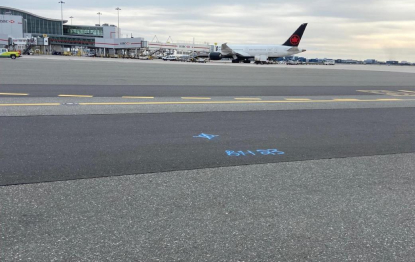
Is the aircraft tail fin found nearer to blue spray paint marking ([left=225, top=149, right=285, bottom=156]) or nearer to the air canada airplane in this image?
the air canada airplane

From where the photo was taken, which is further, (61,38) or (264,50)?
(61,38)

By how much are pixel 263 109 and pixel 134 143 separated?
5.27 metres

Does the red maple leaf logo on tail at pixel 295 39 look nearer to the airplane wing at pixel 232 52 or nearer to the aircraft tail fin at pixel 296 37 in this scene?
the aircraft tail fin at pixel 296 37

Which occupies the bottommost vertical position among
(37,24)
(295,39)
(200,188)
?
(200,188)

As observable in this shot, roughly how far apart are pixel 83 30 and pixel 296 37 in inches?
3569

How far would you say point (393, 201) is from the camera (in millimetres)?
4375

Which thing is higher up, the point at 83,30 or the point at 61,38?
the point at 83,30

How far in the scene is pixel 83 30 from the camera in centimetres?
13625

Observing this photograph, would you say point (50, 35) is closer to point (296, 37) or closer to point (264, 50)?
point (264, 50)

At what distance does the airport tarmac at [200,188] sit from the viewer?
3227 mm


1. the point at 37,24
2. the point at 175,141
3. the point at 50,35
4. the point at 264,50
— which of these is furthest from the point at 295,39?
the point at 37,24

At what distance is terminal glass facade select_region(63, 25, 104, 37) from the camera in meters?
134

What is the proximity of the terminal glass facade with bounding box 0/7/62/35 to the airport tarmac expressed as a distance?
136 metres

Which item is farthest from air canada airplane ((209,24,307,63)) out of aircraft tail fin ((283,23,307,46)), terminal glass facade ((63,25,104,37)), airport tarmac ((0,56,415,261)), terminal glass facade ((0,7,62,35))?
terminal glass facade ((0,7,62,35))
